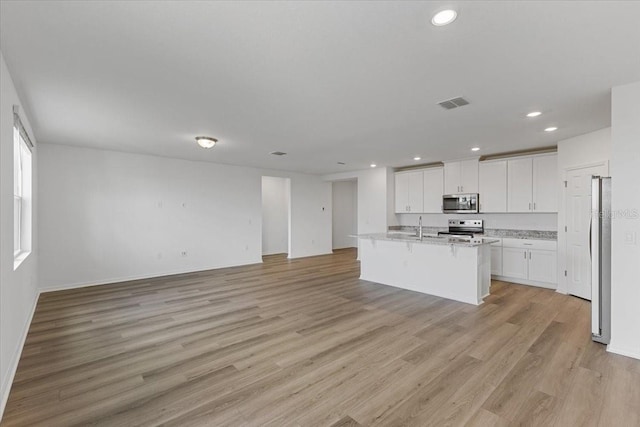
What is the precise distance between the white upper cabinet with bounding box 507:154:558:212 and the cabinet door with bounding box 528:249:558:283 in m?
0.83

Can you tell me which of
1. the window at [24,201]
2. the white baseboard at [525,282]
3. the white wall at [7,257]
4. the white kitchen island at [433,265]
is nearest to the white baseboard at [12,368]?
the white wall at [7,257]

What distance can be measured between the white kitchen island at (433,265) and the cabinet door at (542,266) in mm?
1169

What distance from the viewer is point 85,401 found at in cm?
216

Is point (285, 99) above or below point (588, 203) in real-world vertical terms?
above

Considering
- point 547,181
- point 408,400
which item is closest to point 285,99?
point 408,400

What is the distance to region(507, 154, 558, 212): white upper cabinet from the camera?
5344 mm

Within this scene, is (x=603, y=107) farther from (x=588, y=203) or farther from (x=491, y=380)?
(x=491, y=380)

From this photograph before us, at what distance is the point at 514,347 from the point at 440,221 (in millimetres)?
4729

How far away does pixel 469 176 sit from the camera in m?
6.47

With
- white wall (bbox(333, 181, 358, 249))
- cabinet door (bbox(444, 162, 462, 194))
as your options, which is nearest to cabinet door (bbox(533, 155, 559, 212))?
cabinet door (bbox(444, 162, 462, 194))

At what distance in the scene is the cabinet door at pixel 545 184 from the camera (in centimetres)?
531

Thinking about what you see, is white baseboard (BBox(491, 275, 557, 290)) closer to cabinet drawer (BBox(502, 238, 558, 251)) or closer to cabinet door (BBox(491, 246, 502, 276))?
cabinet door (BBox(491, 246, 502, 276))

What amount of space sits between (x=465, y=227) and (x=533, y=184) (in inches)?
67.1

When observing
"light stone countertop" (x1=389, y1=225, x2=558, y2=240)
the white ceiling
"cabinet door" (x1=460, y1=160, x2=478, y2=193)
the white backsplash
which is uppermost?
the white ceiling
